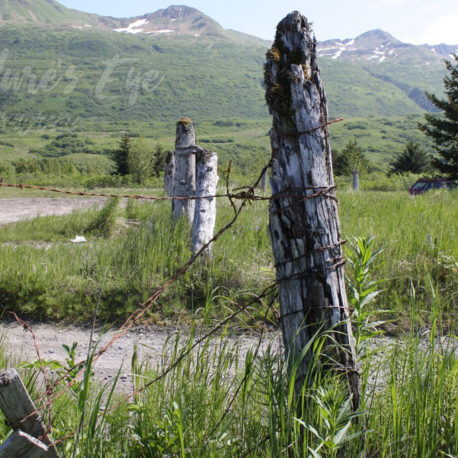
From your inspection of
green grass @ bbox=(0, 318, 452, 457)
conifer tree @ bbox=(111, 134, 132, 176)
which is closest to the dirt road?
green grass @ bbox=(0, 318, 452, 457)

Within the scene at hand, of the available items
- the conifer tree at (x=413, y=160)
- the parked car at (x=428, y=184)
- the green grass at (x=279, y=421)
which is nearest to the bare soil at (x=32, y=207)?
the green grass at (x=279, y=421)

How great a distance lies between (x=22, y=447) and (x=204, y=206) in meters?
5.50

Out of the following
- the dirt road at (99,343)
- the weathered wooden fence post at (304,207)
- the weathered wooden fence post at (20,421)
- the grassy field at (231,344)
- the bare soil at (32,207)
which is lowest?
the dirt road at (99,343)

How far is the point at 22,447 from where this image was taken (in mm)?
1621

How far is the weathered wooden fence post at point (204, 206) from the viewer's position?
691 centimetres

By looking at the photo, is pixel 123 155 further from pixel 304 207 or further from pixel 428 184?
pixel 304 207

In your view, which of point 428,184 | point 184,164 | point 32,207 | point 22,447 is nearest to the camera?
point 22,447

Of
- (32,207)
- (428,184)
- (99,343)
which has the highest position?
(428,184)

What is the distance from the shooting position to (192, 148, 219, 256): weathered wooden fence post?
Answer: 6.91 meters

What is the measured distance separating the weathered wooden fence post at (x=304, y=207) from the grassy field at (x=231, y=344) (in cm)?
10

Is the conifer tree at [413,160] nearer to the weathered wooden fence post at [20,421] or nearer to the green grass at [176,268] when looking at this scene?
the green grass at [176,268]

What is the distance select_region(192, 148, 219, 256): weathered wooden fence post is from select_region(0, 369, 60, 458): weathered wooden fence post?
4682 millimetres

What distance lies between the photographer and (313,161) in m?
2.26

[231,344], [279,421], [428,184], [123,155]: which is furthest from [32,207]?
[123,155]
